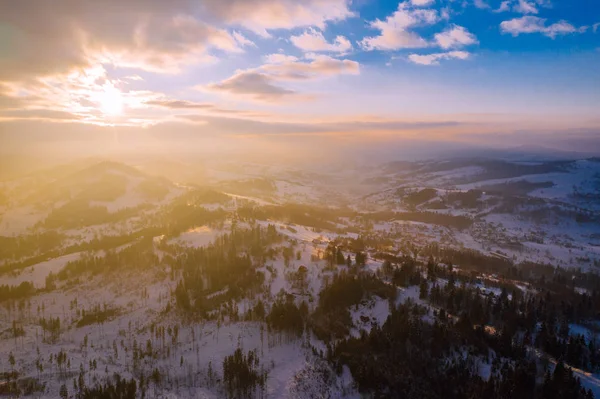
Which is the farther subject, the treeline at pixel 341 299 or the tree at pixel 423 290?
the tree at pixel 423 290

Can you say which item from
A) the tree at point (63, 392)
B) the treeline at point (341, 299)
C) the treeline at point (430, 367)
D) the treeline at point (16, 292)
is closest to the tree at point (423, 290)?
the treeline at point (341, 299)

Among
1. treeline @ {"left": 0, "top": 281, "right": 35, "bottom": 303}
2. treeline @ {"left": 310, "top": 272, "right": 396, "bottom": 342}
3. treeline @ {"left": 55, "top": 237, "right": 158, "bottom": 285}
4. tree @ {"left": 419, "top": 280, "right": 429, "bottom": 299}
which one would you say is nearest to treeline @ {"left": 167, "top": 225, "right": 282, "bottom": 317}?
treeline @ {"left": 55, "top": 237, "right": 158, "bottom": 285}

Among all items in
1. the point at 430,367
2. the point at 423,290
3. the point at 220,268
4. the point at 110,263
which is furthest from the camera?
the point at 110,263

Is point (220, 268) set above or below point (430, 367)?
above

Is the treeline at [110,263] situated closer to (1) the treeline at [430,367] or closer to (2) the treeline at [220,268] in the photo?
(2) the treeline at [220,268]

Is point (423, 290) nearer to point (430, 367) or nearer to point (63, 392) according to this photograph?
point (430, 367)

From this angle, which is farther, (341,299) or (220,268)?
(220,268)

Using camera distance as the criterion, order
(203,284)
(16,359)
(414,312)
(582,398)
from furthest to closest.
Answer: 1. (203,284)
2. (414,312)
3. (16,359)
4. (582,398)

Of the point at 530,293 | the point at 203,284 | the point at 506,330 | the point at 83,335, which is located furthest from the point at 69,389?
the point at 530,293

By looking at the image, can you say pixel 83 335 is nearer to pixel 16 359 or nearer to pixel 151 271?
pixel 16 359

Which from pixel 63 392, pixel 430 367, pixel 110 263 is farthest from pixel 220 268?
pixel 430 367

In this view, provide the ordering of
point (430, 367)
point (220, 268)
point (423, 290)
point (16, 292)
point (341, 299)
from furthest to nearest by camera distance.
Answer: point (16, 292), point (220, 268), point (423, 290), point (341, 299), point (430, 367)
